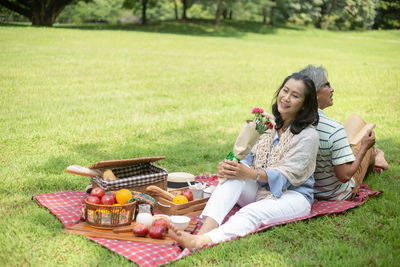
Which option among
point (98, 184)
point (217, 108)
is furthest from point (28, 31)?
point (98, 184)

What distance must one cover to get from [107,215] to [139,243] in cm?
41

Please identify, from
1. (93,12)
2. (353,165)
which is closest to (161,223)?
(353,165)

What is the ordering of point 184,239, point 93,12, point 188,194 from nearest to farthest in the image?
point 184,239, point 188,194, point 93,12

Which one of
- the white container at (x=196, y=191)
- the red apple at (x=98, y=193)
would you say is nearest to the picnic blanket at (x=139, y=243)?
the red apple at (x=98, y=193)

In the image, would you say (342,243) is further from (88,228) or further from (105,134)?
(105,134)

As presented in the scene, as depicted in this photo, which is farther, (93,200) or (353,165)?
(353,165)

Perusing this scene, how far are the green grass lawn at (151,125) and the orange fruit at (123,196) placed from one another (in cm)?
51

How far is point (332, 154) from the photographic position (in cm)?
395

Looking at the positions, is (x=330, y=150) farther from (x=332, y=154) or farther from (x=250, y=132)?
(x=250, y=132)

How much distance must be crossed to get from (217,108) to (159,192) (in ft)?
17.6

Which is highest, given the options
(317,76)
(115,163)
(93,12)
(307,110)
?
(93,12)

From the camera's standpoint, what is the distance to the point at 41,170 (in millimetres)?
5137

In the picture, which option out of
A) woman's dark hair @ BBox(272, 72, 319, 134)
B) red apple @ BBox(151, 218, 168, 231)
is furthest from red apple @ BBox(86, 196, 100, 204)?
woman's dark hair @ BBox(272, 72, 319, 134)

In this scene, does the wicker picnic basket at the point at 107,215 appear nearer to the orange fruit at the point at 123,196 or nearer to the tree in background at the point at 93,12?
the orange fruit at the point at 123,196
